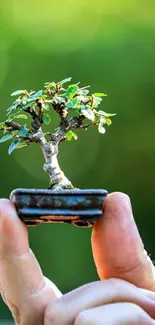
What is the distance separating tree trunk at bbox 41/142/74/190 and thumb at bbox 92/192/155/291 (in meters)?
0.09

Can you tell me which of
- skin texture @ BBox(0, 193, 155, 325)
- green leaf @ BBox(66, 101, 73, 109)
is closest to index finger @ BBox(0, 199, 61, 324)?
skin texture @ BBox(0, 193, 155, 325)

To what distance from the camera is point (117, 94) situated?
106 inches

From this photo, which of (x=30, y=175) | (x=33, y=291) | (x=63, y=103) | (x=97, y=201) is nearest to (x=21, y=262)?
(x=33, y=291)

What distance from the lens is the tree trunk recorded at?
0.95m

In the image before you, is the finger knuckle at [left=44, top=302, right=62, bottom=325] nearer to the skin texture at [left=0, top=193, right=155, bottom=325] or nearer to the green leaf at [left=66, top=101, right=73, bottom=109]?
the skin texture at [left=0, top=193, right=155, bottom=325]

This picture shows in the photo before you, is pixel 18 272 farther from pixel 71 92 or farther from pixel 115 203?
pixel 71 92

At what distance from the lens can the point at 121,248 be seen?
880 mm

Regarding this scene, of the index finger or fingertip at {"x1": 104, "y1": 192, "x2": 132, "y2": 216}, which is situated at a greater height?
fingertip at {"x1": 104, "y1": 192, "x2": 132, "y2": 216}

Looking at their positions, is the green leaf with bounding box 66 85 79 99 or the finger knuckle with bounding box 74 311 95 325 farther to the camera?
the green leaf with bounding box 66 85 79 99

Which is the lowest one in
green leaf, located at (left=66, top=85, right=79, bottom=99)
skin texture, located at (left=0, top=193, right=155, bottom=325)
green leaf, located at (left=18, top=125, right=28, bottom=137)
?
skin texture, located at (left=0, top=193, right=155, bottom=325)

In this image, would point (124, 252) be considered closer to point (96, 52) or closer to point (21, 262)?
point (21, 262)

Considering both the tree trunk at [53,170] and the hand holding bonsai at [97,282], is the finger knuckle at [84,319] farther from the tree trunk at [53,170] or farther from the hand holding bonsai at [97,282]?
the tree trunk at [53,170]

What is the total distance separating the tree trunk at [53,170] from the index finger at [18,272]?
0.12 m

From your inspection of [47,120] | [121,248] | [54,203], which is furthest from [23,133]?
[121,248]
